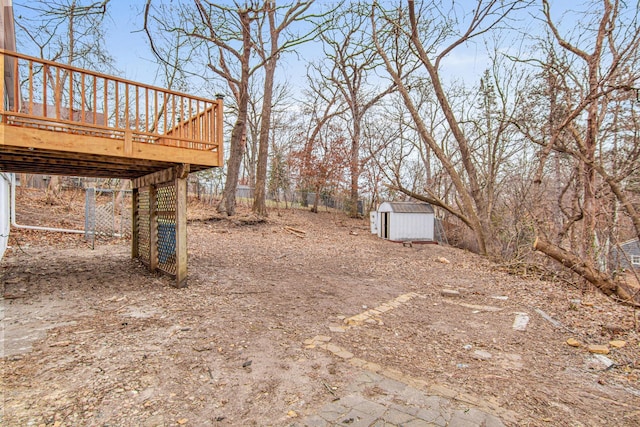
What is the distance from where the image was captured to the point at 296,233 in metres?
11.0

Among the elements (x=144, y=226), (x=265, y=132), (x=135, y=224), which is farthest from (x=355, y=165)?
(x=144, y=226)

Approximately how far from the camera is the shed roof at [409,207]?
12.0 meters

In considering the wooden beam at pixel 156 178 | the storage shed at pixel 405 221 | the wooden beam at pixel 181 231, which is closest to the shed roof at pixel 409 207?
the storage shed at pixel 405 221

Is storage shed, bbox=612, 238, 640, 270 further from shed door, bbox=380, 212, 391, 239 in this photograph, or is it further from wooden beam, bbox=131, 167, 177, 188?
wooden beam, bbox=131, 167, 177, 188

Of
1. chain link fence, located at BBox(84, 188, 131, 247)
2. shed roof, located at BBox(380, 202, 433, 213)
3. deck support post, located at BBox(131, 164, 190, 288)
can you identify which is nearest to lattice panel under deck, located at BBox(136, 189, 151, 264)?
deck support post, located at BBox(131, 164, 190, 288)

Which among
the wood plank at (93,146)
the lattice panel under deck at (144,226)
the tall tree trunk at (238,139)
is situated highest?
the tall tree trunk at (238,139)

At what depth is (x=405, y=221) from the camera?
12008 millimetres

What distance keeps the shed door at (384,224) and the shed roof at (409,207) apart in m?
0.34

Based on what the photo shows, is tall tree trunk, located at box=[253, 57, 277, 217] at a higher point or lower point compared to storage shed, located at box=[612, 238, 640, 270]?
higher

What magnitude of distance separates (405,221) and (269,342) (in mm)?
9565

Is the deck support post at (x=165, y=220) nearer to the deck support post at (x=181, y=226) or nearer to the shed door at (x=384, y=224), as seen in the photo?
the deck support post at (x=181, y=226)

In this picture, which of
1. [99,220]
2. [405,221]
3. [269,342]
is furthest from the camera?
[405,221]

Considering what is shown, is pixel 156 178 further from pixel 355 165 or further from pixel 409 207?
pixel 355 165

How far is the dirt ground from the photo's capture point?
2.19m
